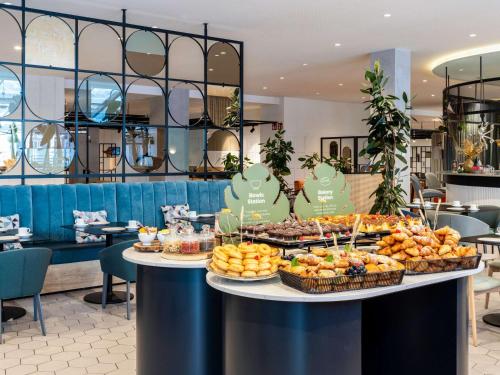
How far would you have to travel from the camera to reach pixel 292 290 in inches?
97.8

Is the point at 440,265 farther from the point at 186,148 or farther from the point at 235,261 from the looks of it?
the point at 186,148

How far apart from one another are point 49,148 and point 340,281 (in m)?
5.66

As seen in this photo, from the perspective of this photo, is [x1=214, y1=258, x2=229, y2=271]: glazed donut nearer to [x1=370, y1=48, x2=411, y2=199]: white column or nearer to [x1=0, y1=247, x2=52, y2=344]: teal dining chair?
[x1=0, y1=247, x2=52, y2=344]: teal dining chair

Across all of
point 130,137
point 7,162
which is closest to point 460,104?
point 130,137

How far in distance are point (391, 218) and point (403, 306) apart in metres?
0.99

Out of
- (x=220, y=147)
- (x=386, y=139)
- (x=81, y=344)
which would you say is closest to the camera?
(x=81, y=344)

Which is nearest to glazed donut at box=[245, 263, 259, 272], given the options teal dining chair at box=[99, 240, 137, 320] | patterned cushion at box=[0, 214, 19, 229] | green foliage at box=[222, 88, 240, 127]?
teal dining chair at box=[99, 240, 137, 320]

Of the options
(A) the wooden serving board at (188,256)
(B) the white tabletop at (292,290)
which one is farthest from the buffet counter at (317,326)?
(A) the wooden serving board at (188,256)

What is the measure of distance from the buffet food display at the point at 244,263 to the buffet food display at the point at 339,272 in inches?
2.8

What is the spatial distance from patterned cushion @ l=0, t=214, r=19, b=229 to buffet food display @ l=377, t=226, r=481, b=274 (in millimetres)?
4663

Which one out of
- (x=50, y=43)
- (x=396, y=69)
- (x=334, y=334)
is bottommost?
(x=334, y=334)

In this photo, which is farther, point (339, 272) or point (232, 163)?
point (232, 163)

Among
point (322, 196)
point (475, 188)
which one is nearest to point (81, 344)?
point (322, 196)

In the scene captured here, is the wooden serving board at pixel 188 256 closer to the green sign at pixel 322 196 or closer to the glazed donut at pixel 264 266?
the glazed donut at pixel 264 266
